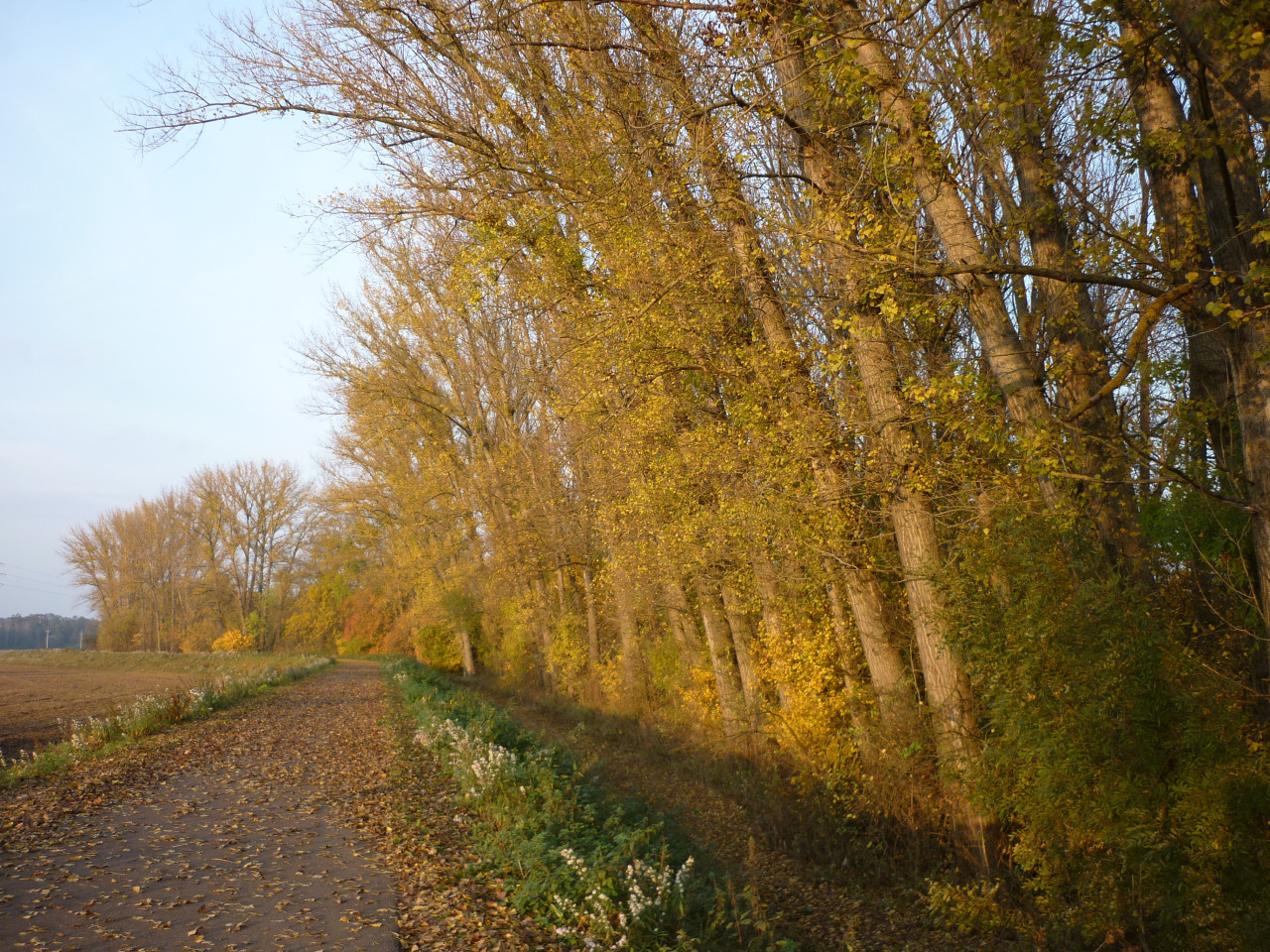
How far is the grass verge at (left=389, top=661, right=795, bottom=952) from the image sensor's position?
197 inches

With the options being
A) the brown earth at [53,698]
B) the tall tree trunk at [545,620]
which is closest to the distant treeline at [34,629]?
the brown earth at [53,698]

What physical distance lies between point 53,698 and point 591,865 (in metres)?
24.9

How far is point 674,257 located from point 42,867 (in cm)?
835

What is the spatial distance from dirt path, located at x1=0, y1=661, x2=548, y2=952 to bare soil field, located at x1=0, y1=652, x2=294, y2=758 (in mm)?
5821

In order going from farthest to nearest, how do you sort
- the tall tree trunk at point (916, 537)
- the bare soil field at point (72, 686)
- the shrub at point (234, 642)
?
the shrub at point (234, 642) < the bare soil field at point (72, 686) < the tall tree trunk at point (916, 537)

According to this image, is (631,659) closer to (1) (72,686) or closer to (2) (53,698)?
(2) (53,698)

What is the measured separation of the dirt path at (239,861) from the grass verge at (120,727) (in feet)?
1.63

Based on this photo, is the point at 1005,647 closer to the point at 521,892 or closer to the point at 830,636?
the point at 521,892

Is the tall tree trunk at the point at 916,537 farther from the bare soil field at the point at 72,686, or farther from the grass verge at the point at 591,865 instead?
the bare soil field at the point at 72,686

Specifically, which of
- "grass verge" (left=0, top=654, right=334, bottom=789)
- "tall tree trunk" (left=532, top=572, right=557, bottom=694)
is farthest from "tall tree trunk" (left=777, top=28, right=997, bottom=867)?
"tall tree trunk" (left=532, top=572, right=557, bottom=694)

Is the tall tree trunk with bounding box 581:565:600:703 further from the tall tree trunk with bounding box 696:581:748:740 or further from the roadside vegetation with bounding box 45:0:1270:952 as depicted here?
the tall tree trunk with bounding box 696:581:748:740

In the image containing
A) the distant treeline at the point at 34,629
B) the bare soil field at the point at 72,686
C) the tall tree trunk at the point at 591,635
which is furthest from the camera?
the distant treeline at the point at 34,629

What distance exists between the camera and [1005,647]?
6207mm

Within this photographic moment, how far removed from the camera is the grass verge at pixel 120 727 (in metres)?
9.98
